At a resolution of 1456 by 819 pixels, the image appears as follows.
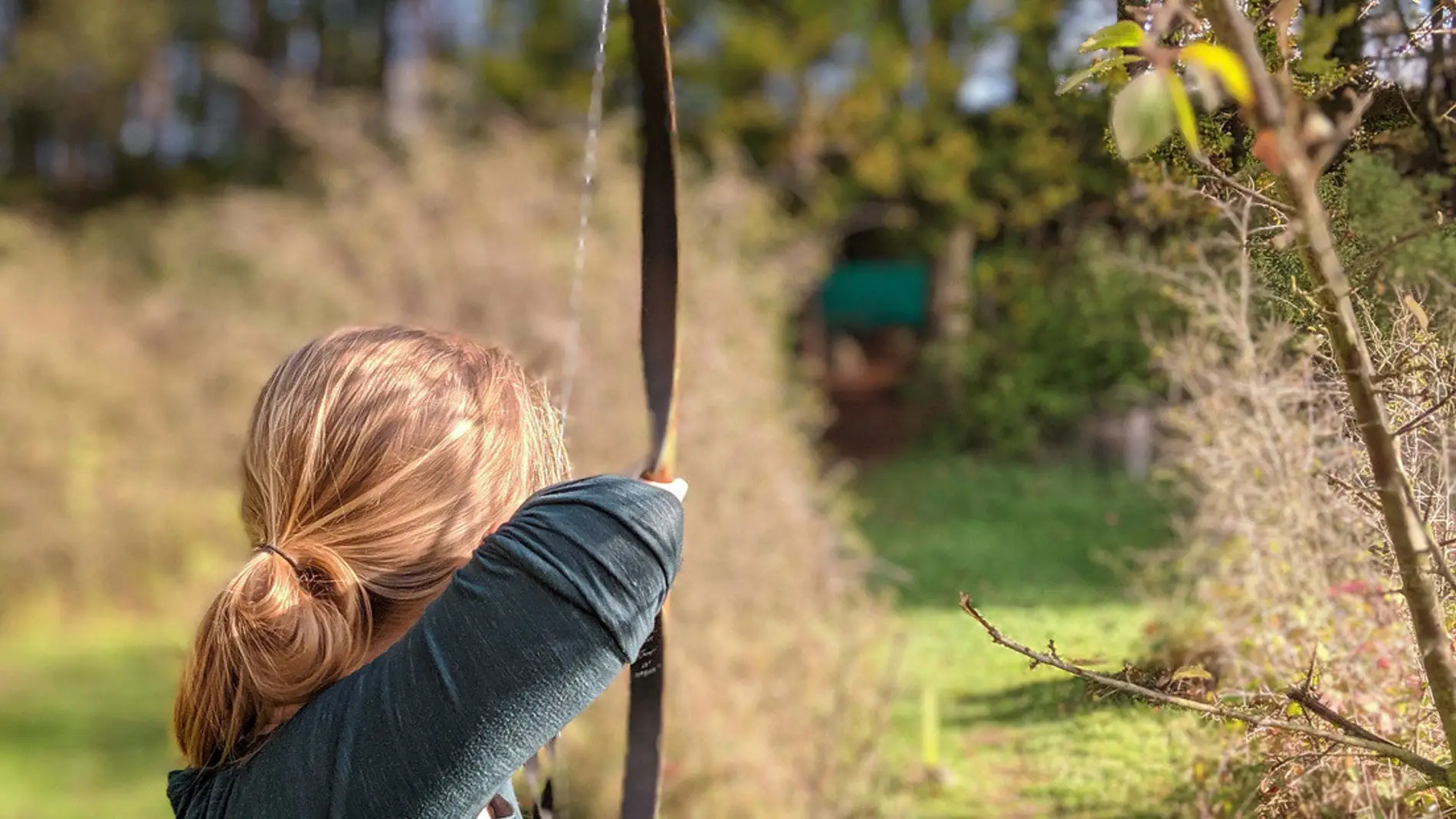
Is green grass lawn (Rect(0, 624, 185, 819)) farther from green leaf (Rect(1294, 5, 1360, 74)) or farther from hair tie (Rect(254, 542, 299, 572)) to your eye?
green leaf (Rect(1294, 5, 1360, 74))

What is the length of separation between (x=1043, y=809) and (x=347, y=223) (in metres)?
6.14

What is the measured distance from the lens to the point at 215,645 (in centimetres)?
107

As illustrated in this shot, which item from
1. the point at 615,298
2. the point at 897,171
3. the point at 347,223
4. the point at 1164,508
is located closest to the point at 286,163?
the point at 347,223

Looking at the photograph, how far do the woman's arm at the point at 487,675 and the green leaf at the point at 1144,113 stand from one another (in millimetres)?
500

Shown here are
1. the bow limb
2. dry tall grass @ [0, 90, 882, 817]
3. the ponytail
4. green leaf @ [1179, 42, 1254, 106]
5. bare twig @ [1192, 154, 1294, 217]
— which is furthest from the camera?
dry tall grass @ [0, 90, 882, 817]

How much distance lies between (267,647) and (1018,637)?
32.2 inches

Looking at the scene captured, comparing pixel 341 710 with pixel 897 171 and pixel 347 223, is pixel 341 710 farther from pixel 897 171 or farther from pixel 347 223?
pixel 897 171

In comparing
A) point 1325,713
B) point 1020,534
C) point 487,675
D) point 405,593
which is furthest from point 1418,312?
point 1020,534

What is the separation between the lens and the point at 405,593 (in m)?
1.13

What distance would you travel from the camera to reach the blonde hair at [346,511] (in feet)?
3.45

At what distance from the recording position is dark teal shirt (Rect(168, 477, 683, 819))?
914mm

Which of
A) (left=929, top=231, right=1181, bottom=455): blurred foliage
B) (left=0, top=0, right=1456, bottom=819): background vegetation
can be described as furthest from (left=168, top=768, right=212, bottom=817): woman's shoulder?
(left=929, top=231, right=1181, bottom=455): blurred foliage

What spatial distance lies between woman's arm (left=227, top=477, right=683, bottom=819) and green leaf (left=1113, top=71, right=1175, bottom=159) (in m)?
0.50

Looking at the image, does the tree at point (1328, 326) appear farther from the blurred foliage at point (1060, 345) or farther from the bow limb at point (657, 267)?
the blurred foliage at point (1060, 345)
